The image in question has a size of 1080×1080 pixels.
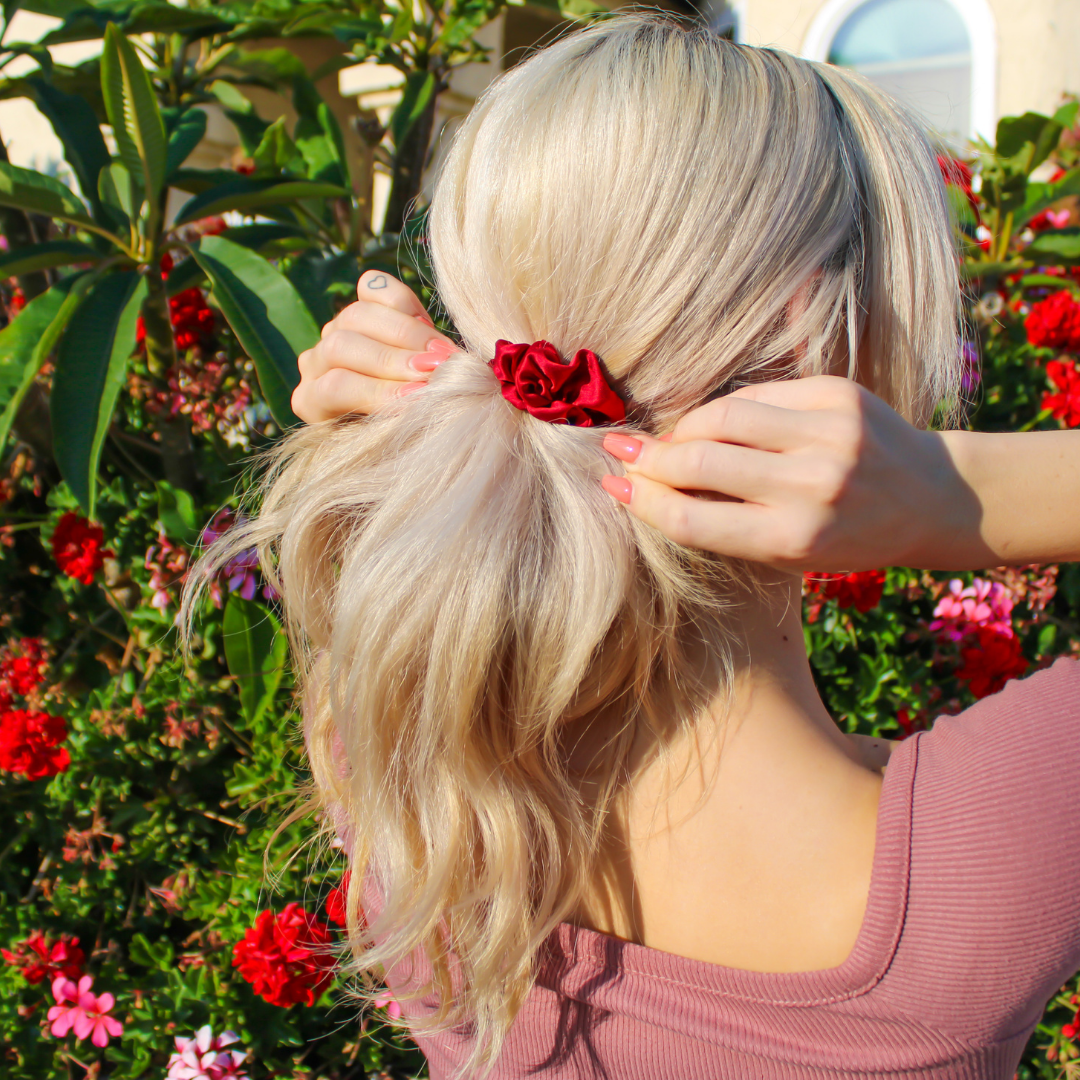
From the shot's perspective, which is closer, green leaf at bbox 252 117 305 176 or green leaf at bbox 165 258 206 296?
green leaf at bbox 165 258 206 296

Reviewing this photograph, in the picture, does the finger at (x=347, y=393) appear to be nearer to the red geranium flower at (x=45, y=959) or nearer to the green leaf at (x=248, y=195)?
the green leaf at (x=248, y=195)

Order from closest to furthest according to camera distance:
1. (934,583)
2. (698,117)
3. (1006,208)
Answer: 1. (698,117)
2. (934,583)
3. (1006,208)

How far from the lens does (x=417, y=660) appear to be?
82 cm

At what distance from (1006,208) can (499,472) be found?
2.03 m

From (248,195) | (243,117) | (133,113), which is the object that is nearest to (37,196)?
(133,113)

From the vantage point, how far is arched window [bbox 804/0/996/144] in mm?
4980

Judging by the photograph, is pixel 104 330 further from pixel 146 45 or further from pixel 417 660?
pixel 146 45

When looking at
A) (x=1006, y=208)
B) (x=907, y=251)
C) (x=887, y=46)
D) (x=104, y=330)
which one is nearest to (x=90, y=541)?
(x=104, y=330)

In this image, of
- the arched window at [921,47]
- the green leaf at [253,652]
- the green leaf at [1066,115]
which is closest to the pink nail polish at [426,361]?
the green leaf at [253,652]

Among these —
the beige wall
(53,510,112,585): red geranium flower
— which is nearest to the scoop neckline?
(53,510,112,585): red geranium flower

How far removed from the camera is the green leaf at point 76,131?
159 cm

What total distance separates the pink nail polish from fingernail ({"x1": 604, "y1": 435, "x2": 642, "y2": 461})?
239mm

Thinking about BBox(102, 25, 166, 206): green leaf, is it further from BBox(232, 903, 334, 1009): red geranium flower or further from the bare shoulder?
the bare shoulder

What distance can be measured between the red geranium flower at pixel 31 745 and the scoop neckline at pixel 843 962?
1143mm
